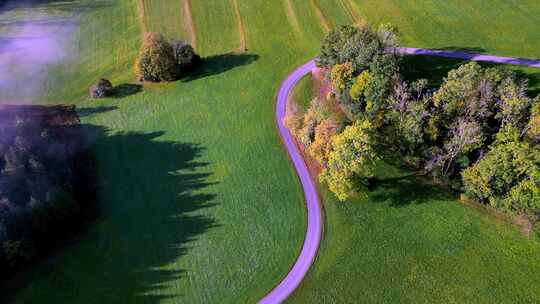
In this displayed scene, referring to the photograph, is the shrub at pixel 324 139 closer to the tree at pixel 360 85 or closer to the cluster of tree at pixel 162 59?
the tree at pixel 360 85

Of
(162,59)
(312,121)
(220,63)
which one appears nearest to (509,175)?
(312,121)

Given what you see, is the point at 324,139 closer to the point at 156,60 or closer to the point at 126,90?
the point at 156,60

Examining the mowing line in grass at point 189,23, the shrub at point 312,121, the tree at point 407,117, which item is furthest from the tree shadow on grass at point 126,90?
the tree at point 407,117

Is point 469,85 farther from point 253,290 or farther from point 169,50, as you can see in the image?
point 169,50

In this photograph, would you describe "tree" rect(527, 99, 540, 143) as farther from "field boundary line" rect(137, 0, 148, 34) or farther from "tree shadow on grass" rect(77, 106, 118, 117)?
"field boundary line" rect(137, 0, 148, 34)

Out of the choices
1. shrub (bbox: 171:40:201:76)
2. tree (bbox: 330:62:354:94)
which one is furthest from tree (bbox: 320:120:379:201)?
shrub (bbox: 171:40:201:76)

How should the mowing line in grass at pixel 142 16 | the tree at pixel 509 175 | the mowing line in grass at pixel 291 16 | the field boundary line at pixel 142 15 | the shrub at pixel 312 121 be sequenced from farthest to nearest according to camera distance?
the mowing line in grass at pixel 142 16 < the field boundary line at pixel 142 15 < the mowing line in grass at pixel 291 16 < the shrub at pixel 312 121 < the tree at pixel 509 175
